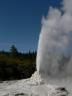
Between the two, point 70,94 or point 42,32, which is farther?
point 42,32

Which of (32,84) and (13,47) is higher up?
(13,47)

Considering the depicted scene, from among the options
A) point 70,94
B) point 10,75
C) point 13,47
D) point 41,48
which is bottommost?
point 70,94

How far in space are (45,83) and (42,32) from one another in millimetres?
5570

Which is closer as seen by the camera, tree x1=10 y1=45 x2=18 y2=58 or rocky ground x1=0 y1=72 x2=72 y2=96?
rocky ground x1=0 y1=72 x2=72 y2=96

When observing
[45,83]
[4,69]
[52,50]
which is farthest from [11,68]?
[45,83]

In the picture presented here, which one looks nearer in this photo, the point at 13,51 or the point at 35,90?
the point at 35,90

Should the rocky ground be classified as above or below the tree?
below

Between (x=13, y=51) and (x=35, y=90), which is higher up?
(x=13, y=51)

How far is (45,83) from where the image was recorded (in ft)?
66.0

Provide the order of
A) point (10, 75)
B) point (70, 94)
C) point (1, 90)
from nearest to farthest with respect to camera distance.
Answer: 1. point (70, 94)
2. point (1, 90)
3. point (10, 75)

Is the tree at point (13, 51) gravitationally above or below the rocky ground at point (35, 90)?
above

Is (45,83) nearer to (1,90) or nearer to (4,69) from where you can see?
(1,90)

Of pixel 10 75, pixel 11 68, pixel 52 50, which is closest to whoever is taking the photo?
pixel 52 50

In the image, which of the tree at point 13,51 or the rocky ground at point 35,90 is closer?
the rocky ground at point 35,90
